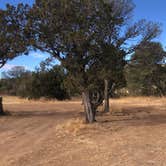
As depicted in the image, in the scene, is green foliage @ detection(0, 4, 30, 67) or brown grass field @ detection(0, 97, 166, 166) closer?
brown grass field @ detection(0, 97, 166, 166)

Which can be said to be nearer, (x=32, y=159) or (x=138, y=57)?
(x=32, y=159)

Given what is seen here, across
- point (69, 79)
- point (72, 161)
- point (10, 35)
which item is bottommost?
point (72, 161)

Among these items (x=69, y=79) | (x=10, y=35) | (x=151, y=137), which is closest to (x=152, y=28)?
(x=69, y=79)

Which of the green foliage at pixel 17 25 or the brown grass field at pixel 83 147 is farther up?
the green foliage at pixel 17 25

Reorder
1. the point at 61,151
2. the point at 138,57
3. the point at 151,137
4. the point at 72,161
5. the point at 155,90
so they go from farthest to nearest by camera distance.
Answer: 1. the point at 155,90
2. the point at 138,57
3. the point at 151,137
4. the point at 61,151
5. the point at 72,161

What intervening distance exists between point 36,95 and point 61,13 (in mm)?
38652

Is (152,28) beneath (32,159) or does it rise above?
above

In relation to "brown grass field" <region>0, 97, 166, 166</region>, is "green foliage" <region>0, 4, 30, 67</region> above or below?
above

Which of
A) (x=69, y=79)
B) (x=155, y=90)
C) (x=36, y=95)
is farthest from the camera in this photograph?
(x=155, y=90)

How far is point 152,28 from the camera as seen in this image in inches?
1041

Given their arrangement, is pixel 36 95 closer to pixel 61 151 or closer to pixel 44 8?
pixel 44 8

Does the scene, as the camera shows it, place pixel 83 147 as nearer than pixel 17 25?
Yes

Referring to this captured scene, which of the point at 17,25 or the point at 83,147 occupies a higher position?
the point at 17,25

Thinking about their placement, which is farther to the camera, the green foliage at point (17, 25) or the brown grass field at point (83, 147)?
the green foliage at point (17, 25)
